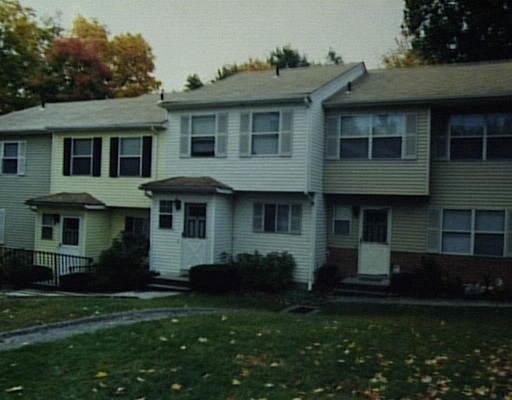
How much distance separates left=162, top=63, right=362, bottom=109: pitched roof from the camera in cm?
1669

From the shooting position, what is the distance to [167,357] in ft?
22.3

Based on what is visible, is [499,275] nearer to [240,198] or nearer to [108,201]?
[240,198]

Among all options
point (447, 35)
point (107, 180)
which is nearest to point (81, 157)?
point (107, 180)

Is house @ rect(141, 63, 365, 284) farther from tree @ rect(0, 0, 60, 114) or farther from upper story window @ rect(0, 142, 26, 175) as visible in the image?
tree @ rect(0, 0, 60, 114)

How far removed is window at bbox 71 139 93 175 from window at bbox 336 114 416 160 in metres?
9.09

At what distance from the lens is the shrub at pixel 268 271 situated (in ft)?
53.4

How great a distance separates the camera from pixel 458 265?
1596 cm

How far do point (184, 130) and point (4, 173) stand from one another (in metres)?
9.26

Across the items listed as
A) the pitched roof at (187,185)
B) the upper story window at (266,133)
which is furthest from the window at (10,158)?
the upper story window at (266,133)

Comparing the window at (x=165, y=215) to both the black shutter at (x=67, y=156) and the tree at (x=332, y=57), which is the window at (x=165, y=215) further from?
the tree at (x=332, y=57)

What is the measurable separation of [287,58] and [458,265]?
3226 centimetres

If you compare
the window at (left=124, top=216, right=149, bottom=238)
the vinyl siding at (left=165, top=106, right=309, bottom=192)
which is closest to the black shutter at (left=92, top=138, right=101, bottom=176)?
the window at (left=124, top=216, right=149, bottom=238)

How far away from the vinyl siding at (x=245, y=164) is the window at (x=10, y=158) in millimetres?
7866

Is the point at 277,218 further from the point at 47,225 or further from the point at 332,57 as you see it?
the point at 332,57
